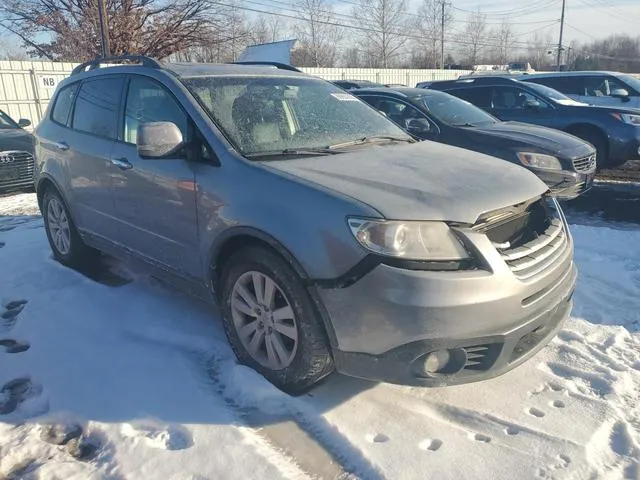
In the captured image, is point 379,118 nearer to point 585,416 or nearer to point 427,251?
point 427,251

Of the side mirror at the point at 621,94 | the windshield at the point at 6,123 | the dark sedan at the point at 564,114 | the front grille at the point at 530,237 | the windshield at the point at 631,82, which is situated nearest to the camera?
the front grille at the point at 530,237

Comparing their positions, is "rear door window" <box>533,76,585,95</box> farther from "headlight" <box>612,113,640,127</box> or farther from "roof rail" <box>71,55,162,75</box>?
"roof rail" <box>71,55,162,75</box>

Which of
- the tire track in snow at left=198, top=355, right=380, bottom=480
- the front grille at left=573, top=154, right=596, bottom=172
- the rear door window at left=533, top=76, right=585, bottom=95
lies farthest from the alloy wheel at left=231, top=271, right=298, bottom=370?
the rear door window at left=533, top=76, right=585, bottom=95

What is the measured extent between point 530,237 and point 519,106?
7531mm

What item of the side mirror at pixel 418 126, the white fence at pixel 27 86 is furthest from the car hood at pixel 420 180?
the white fence at pixel 27 86

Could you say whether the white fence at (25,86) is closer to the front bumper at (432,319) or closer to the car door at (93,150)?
the car door at (93,150)

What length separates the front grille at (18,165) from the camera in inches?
338

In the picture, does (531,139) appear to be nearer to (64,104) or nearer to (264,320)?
(264,320)

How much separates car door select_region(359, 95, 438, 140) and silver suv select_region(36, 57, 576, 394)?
3.01 meters

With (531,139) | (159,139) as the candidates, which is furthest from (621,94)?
(159,139)

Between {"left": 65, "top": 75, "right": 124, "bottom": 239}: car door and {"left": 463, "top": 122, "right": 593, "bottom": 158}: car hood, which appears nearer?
{"left": 65, "top": 75, "right": 124, "bottom": 239}: car door

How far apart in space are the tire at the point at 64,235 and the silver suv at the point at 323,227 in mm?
790

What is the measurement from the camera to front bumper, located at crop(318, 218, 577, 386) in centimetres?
245

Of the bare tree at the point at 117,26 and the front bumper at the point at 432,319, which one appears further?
the bare tree at the point at 117,26
